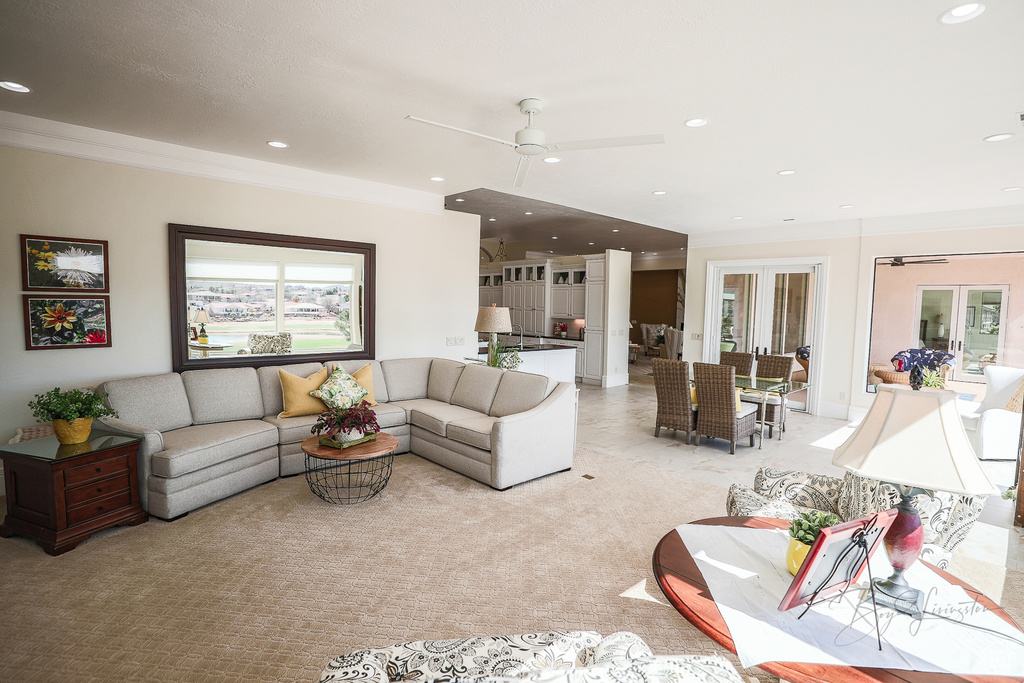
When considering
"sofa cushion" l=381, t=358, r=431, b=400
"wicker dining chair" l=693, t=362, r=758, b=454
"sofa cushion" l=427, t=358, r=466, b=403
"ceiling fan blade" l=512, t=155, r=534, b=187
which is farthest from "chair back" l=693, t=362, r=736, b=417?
"sofa cushion" l=381, t=358, r=431, b=400

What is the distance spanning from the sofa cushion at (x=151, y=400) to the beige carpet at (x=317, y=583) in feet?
2.76

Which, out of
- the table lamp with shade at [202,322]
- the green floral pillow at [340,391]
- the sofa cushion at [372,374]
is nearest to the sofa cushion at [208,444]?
the green floral pillow at [340,391]

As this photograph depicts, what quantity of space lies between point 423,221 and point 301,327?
190 cm

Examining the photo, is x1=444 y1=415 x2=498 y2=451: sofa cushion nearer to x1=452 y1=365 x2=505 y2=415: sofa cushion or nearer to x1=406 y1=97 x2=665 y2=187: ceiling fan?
x1=452 y1=365 x2=505 y2=415: sofa cushion

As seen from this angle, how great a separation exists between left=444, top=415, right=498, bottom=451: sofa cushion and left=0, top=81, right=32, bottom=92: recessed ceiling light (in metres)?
3.57

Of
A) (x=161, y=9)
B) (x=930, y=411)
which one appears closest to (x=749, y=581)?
(x=930, y=411)

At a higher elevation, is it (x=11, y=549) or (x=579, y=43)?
(x=579, y=43)

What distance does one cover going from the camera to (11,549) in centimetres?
289

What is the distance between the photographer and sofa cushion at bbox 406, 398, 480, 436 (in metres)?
4.47

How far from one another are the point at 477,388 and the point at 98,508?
9.65ft

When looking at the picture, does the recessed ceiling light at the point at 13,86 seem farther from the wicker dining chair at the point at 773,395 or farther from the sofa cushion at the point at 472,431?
the wicker dining chair at the point at 773,395

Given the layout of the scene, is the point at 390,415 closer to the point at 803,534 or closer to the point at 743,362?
the point at 803,534

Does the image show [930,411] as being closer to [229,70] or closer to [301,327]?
[229,70]

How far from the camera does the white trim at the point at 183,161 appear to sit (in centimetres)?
358
